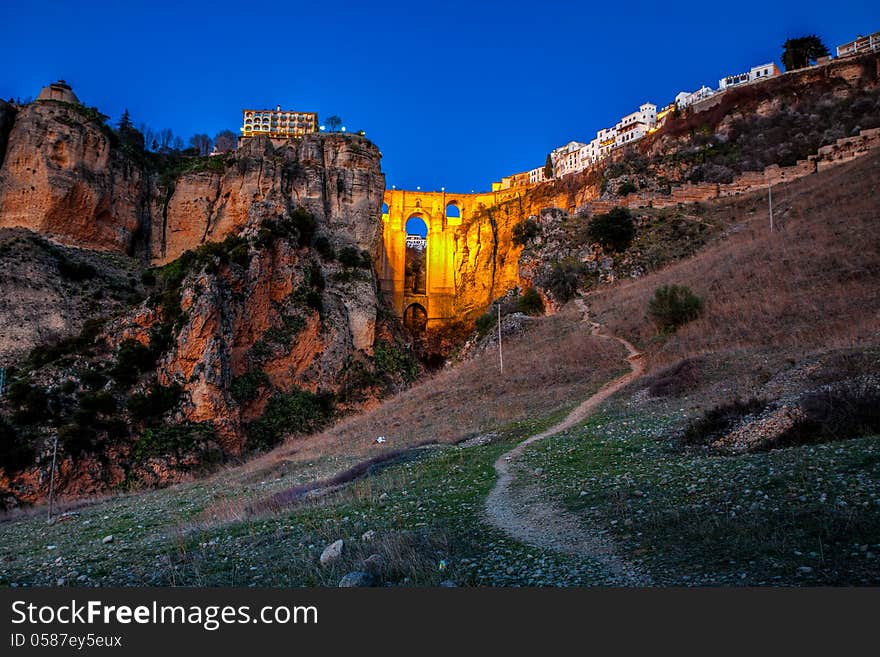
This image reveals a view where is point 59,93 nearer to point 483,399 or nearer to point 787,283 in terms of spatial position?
point 483,399

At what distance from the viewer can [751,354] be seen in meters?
15.8

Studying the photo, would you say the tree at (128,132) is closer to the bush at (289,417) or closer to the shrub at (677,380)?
the bush at (289,417)

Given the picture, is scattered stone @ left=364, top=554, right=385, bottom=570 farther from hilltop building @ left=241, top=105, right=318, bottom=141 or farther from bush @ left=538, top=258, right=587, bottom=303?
hilltop building @ left=241, top=105, right=318, bottom=141

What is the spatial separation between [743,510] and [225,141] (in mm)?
93666

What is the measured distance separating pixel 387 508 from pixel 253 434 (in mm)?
28660

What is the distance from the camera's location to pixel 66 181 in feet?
137

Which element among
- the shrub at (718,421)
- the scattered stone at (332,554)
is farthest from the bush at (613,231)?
the scattered stone at (332,554)

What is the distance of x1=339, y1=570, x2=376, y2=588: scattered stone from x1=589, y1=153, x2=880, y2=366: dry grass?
13.6m

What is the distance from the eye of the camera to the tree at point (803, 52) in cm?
6425

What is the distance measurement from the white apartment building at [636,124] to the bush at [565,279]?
48.9 meters

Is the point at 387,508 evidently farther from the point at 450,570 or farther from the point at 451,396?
the point at 451,396

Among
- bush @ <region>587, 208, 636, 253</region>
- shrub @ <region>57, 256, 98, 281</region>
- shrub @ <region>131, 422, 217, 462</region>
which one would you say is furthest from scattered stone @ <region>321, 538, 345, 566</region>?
shrub @ <region>57, 256, 98, 281</region>

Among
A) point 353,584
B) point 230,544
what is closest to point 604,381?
point 230,544

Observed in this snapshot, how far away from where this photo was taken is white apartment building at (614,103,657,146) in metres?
80.9
